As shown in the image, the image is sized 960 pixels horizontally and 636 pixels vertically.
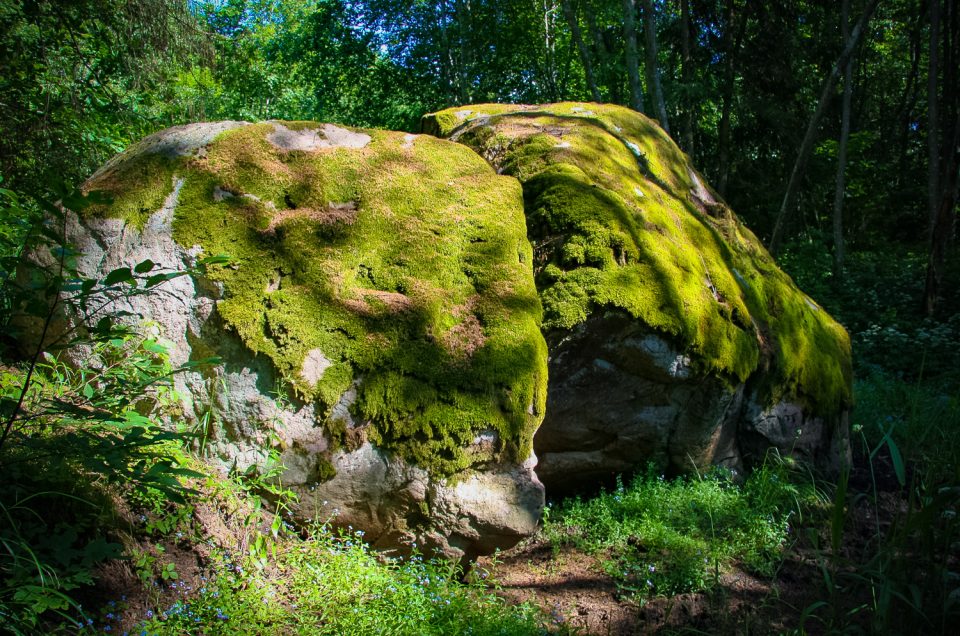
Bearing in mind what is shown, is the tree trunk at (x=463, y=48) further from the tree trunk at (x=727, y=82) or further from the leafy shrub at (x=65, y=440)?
the leafy shrub at (x=65, y=440)

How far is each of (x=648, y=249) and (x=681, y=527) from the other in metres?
1.77

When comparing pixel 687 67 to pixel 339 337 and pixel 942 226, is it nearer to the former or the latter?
pixel 942 226

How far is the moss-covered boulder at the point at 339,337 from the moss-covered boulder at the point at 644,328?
0.51 metres

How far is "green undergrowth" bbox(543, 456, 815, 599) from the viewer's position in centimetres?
342

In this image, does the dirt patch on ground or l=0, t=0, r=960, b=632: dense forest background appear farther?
l=0, t=0, r=960, b=632: dense forest background

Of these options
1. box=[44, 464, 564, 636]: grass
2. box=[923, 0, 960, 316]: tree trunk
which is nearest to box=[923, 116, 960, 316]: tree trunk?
box=[923, 0, 960, 316]: tree trunk

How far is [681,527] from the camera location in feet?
12.4

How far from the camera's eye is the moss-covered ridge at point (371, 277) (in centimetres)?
313

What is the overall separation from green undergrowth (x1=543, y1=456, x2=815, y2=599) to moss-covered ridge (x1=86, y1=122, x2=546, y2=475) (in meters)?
0.96

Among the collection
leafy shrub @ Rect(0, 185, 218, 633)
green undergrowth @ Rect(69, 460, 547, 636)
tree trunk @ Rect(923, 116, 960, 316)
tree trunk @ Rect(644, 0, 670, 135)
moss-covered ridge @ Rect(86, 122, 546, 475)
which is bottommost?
green undergrowth @ Rect(69, 460, 547, 636)

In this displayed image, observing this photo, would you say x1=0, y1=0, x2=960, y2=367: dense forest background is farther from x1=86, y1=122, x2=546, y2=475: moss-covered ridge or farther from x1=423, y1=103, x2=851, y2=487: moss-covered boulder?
x1=423, y1=103, x2=851, y2=487: moss-covered boulder

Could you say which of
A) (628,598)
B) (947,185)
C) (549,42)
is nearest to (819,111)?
(947,185)

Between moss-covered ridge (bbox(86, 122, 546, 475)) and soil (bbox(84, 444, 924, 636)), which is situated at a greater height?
moss-covered ridge (bbox(86, 122, 546, 475))

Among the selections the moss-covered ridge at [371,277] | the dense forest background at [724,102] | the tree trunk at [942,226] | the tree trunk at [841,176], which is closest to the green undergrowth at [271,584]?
the moss-covered ridge at [371,277]
